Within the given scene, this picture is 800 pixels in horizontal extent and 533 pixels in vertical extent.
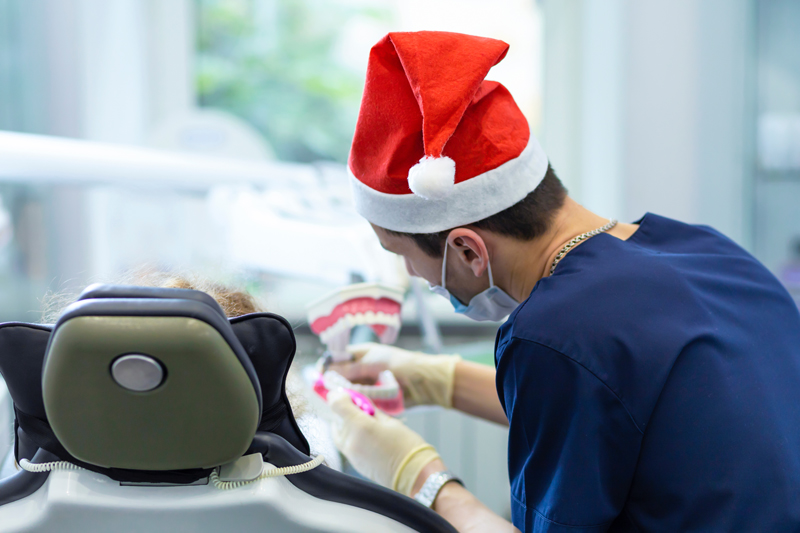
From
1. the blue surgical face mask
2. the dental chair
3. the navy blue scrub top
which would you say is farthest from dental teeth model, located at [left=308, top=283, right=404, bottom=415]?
the dental chair

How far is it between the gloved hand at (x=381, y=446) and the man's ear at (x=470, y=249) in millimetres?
306

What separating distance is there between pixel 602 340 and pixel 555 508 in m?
0.21

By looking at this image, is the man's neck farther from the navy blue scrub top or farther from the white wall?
the white wall

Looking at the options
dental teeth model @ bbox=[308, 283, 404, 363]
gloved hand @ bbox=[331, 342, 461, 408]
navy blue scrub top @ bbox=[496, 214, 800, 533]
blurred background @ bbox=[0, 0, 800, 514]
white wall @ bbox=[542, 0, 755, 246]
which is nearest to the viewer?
Answer: navy blue scrub top @ bbox=[496, 214, 800, 533]

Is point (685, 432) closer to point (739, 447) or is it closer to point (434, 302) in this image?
A: point (739, 447)

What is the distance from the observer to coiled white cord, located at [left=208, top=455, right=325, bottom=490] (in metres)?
0.51

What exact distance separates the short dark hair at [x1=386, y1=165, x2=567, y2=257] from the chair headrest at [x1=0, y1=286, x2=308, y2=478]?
0.48m

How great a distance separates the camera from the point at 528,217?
0.87m

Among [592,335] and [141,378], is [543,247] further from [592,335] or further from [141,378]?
[141,378]

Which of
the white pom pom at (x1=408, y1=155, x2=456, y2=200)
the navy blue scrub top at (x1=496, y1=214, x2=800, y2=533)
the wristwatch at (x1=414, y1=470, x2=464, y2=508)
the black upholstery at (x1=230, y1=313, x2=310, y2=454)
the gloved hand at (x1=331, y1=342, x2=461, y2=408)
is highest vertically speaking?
the white pom pom at (x1=408, y1=155, x2=456, y2=200)

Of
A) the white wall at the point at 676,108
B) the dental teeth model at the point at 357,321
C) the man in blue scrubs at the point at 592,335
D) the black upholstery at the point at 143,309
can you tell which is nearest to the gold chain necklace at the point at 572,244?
the man in blue scrubs at the point at 592,335

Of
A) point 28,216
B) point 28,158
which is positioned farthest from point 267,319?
point 28,216

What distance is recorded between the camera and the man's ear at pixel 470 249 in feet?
2.86

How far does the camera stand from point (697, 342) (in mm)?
735
